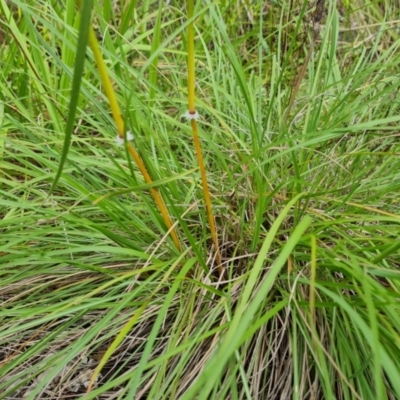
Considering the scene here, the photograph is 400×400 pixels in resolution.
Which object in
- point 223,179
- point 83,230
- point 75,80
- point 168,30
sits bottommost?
point 83,230

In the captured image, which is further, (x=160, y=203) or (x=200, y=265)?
(x=200, y=265)

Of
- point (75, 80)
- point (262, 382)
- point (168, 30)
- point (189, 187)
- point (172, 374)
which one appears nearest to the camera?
point (75, 80)

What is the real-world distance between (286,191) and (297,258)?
0.20 m

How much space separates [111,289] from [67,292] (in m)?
0.09

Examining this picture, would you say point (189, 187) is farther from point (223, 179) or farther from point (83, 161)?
point (83, 161)

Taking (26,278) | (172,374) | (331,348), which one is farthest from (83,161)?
(331,348)

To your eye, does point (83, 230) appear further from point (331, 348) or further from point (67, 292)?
point (331, 348)

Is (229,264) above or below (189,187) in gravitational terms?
below

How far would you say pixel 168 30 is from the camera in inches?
68.2

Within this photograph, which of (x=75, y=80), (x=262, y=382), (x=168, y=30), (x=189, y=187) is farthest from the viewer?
(x=168, y=30)

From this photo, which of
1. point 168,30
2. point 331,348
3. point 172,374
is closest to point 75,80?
point 172,374

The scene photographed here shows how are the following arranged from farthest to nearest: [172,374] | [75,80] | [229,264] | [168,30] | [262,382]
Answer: [168,30] < [229,264] < [262,382] < [172,374] < [75,80]

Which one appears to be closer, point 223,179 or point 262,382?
point 262,382

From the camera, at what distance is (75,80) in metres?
0.45
